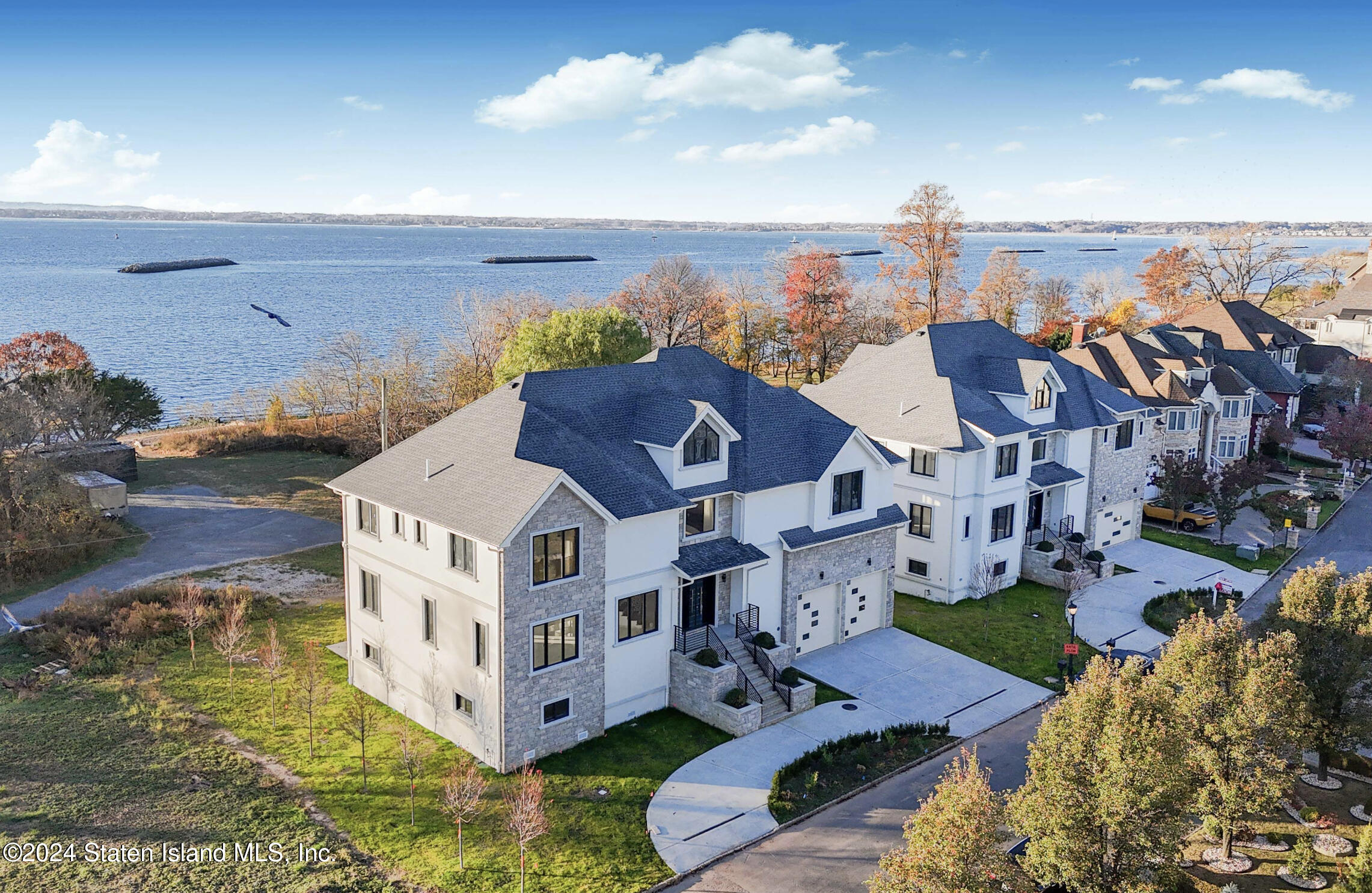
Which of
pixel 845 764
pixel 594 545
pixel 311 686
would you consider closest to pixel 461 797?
pixel 311 686

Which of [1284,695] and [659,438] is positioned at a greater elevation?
[659,438]

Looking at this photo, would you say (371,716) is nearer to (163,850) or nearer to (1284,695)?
(163,850)

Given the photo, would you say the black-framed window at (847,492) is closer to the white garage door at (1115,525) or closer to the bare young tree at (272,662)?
the white garage door at (1115,525)

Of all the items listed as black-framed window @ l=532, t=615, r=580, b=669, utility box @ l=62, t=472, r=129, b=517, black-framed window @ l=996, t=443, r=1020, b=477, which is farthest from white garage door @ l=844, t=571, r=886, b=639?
utility box @ l=62, t=472, r=129, b=517

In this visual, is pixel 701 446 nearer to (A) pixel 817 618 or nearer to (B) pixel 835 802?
(A) pixel 817 618

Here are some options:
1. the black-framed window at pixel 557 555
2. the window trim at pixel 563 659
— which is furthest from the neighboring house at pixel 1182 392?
the window trim at pixel 563 659

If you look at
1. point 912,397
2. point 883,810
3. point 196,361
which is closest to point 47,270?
point 196,361

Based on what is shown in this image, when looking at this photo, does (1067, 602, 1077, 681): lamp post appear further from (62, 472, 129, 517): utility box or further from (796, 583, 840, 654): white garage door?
(62, 472, 129, 517): utility box
